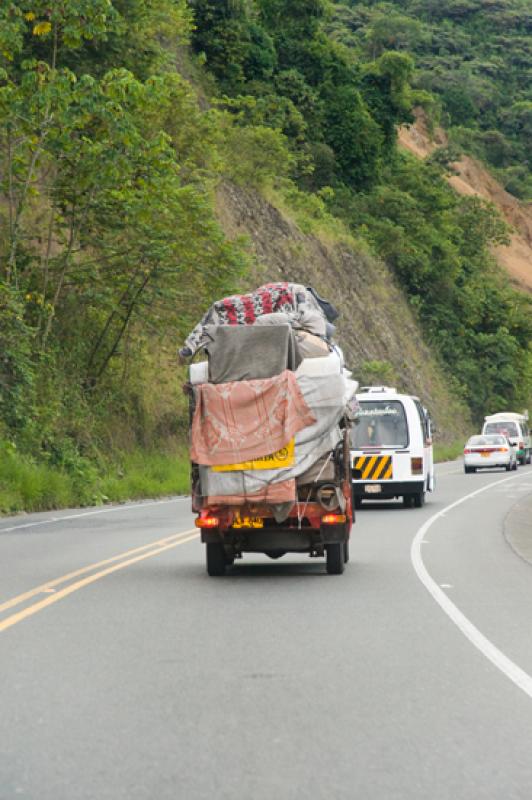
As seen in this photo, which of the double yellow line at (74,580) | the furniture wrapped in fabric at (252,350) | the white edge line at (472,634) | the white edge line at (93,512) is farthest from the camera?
the white edge line at (93,512)

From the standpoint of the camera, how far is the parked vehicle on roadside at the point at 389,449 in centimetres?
2920

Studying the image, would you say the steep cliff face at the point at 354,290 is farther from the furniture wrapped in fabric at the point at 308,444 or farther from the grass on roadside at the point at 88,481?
the furniture wrapped in fabric at the point at 308,444

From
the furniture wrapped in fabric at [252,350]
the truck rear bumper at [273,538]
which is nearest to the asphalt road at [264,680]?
the truck rear bumper at [273,538]

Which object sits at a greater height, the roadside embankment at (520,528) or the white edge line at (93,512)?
the white edge line at (93,512)

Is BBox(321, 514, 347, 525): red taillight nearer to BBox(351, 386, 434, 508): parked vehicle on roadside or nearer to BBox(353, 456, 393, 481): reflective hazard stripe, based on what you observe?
BBox(351, 386, 434, 508): parked vehicle on roadside

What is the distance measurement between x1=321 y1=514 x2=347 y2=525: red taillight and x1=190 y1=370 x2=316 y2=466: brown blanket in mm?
912

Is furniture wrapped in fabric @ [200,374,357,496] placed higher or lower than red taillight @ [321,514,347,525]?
higher

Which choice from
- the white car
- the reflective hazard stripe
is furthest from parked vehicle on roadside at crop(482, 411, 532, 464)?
the reflective hazard stripe

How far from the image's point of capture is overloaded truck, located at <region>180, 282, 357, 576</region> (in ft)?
47.7

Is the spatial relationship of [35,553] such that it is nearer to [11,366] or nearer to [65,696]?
[65,696]

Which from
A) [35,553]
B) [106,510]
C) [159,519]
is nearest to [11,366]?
[106,510]

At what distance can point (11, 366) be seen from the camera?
31234 millimetres

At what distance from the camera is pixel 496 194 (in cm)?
11350

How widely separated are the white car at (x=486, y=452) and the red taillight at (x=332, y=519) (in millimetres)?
35394
